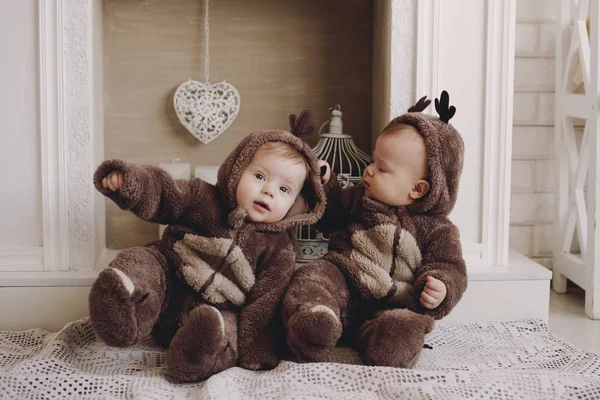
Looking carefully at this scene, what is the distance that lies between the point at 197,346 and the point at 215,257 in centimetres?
25

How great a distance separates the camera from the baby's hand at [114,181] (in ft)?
5.11

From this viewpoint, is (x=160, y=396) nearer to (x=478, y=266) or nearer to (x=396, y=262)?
(x=396, y=262)

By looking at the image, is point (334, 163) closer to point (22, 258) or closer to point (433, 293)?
point (433, 293)

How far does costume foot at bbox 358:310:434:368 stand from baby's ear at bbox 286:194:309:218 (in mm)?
294

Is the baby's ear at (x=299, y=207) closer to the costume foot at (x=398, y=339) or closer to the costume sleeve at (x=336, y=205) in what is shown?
the costume sleeve at (x=336, y=205)

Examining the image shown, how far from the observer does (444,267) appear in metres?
1.65

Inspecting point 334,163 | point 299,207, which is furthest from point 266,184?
point 334,163

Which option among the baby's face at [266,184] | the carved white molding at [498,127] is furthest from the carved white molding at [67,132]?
the carved white molding at [498,127]

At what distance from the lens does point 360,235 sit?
1.73 m

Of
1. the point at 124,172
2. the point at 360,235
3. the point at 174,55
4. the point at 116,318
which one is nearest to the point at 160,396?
the point at 116,318

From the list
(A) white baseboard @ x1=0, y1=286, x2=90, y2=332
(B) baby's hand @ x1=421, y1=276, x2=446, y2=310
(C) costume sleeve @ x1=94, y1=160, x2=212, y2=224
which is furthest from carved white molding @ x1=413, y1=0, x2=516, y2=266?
(A) white baseboard @ x1=0, y1=286, x2=90, y2=332

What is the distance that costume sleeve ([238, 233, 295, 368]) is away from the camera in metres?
1.59

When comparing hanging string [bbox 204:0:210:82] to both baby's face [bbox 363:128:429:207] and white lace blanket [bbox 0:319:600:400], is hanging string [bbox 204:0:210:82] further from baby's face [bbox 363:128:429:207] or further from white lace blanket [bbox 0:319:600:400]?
white lace blanket [bbox 0:319:600:400]

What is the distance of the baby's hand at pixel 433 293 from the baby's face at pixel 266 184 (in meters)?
0.34
